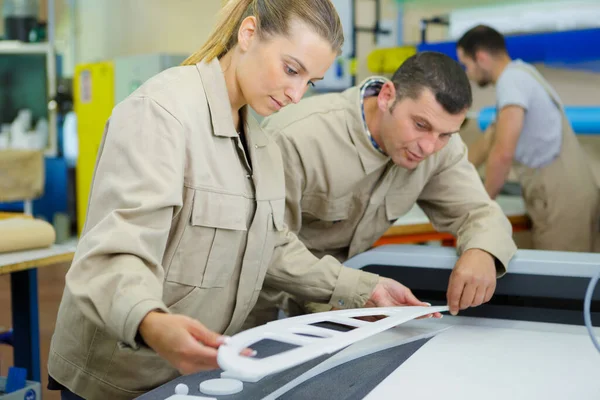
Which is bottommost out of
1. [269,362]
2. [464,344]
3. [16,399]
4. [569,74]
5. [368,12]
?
[16,399]

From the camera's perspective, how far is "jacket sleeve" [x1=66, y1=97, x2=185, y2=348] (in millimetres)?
904

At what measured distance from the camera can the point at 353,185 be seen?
5.61ft

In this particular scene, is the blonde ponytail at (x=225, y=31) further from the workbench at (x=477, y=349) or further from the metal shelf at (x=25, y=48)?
the metal shelf at (x=25, y=48)

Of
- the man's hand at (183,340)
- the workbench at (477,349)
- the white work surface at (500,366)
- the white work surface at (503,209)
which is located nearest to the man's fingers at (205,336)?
the man's hand at (183,340)

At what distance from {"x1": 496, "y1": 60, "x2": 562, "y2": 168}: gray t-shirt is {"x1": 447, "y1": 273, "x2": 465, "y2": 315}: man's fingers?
1.75m

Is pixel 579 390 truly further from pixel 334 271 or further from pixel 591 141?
pixel 591 141

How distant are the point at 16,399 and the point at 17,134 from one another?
14.4 ft

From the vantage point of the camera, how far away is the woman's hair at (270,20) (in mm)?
1150

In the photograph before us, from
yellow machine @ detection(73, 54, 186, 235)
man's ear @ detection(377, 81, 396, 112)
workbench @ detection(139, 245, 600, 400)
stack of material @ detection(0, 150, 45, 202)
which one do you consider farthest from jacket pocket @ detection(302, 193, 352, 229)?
stack of material @ detection(0, 150, 45, 202)

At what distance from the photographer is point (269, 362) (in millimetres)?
808

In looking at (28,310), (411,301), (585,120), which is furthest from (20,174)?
(411,301)

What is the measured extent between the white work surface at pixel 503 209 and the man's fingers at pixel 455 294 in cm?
81

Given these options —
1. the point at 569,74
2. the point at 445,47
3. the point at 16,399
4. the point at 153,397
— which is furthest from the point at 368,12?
the point at 153,397

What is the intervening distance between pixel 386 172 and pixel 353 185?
0.30 feet
